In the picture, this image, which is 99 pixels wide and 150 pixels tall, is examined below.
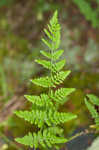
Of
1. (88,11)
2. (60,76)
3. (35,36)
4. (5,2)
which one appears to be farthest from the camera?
(35,36)

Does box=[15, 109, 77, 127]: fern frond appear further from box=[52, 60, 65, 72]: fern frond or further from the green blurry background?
the green blurry background

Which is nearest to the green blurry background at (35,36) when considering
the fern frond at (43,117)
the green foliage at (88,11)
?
the green foliage at (88,11)

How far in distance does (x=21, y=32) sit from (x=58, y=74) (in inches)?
126

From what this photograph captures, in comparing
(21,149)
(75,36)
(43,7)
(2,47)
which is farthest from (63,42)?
(21,149)

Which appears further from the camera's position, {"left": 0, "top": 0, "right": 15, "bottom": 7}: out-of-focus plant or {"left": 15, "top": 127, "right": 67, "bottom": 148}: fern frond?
{"left": 0, "top": 0, "right": 15, "bottom": 7}: out-of-focus plant

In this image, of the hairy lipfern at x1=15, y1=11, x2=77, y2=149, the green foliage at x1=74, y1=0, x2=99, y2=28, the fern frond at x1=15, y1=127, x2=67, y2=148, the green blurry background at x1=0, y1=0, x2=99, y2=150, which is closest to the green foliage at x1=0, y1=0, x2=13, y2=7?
the green blurry background at x1=0, y1=0, x2=99, y2=150

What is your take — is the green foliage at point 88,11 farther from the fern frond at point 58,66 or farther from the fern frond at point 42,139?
the fern frond at point 42,139

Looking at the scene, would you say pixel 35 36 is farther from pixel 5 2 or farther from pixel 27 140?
pixel 27 140

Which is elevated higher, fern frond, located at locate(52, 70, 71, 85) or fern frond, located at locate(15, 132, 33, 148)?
fern frond, located at locate(52, 70, 71, 85)

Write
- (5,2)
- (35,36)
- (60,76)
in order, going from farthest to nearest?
1. (35,36)
2. (5,2)
3. (60,76)

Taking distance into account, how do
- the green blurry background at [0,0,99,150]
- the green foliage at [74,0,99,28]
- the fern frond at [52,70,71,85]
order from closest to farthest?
1. the fern frond at [52,70,71,85]
2. the green foliage at [74,0,99,28]
3. the green blurry background at [0,0,99,150]

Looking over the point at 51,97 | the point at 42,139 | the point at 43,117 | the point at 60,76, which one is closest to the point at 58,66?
the point at 60,76

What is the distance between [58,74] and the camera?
4.24ft

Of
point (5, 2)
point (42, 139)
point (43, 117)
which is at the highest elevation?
point (5, 2)
